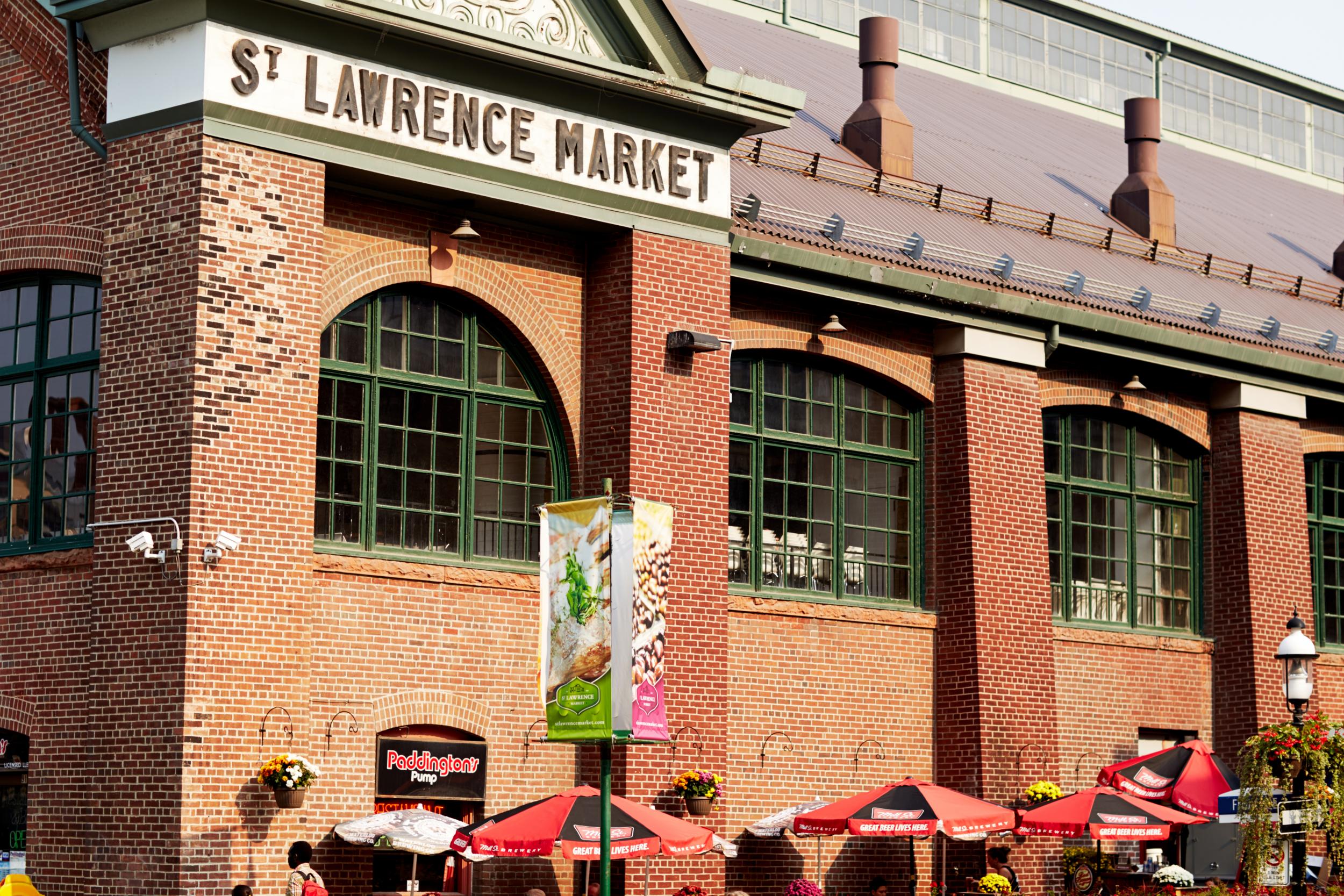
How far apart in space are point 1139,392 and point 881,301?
557 centimetres

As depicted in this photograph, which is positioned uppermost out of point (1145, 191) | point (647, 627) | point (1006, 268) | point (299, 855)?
point (1145, 191)

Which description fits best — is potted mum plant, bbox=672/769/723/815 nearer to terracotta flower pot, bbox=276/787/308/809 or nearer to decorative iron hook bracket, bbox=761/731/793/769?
decorative iron hook bracket, bbox=761/731/793/769


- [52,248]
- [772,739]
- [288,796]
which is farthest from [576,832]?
[52,248]

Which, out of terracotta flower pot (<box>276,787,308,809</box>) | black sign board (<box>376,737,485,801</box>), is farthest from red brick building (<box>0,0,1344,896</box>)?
terracotta flower pot (<box>276,787,308,809</box>)

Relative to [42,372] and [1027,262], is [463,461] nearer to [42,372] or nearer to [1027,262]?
[42,372]

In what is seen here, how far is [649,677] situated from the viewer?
14.4m

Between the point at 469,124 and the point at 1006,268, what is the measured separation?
931 centimetres

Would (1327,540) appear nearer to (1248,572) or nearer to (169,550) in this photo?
(1248,572)

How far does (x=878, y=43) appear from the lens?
31812 mm

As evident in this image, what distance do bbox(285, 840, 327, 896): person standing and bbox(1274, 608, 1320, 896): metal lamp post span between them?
400 inches

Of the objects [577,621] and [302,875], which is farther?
[302,875]

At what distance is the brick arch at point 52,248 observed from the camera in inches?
805

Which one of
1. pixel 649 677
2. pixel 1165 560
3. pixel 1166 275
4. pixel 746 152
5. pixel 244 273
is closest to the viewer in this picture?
pixel 649 677

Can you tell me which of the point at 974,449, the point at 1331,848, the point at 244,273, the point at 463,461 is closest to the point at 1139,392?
the point at 974,449
